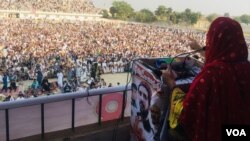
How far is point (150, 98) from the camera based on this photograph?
2.18m

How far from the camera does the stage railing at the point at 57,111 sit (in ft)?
8.95

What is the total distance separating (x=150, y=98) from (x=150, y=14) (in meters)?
69.0

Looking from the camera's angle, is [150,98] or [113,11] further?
[113,11]

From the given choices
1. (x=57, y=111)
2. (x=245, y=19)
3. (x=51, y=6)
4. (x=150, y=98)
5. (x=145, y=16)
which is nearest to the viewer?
(x=150, y=98)

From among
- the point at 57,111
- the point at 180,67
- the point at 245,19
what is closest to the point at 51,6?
the point at 245,19

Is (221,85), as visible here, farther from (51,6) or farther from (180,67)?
(51,6)

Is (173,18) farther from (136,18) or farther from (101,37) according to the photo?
(101,37)

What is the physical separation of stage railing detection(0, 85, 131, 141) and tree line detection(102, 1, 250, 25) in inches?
2562

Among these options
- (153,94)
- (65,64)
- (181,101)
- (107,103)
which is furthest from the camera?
(65,64)

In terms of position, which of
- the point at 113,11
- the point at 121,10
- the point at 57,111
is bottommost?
the point at 57,111

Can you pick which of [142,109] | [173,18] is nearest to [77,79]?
[142,109]

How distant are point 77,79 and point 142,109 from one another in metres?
11.8

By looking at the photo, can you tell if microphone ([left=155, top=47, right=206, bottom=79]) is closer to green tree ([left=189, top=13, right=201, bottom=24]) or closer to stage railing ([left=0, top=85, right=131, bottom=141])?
stage railing ([left=0, top=85, right=131, bottom=141])

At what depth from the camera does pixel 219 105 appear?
1.62 m
